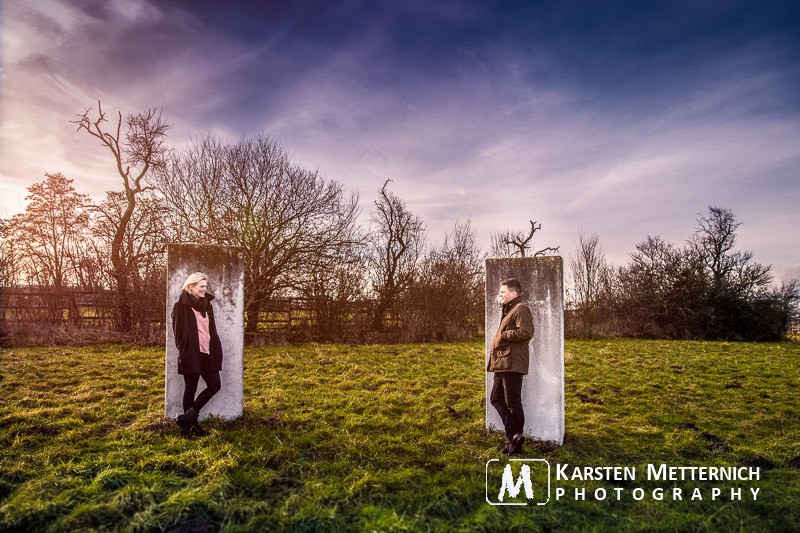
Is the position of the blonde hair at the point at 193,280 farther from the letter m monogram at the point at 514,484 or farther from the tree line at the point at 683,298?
the tree line at the point at 683,298

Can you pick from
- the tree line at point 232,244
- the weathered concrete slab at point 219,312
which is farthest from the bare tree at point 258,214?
the weathered concrete slab at point 219,312

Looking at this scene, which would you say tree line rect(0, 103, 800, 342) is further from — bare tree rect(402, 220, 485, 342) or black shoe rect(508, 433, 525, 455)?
black shoe rect(508, 433, 525, 455)

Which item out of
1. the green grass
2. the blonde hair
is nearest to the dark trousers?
the green grass

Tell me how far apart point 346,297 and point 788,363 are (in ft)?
46.2

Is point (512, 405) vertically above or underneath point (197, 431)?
above

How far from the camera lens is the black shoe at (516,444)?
4996mm

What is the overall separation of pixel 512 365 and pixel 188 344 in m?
A: 3.96

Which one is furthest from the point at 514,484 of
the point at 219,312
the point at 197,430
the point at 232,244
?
the point at 232,244

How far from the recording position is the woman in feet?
17.4

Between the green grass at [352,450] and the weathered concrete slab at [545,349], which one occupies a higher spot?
the weathered concrete slab at [545,349]

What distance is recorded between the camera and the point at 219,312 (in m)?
5.97

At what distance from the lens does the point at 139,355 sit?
11.4m

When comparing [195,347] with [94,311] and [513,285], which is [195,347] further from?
[94,311]

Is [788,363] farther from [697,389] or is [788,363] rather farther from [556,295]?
[556,295]
